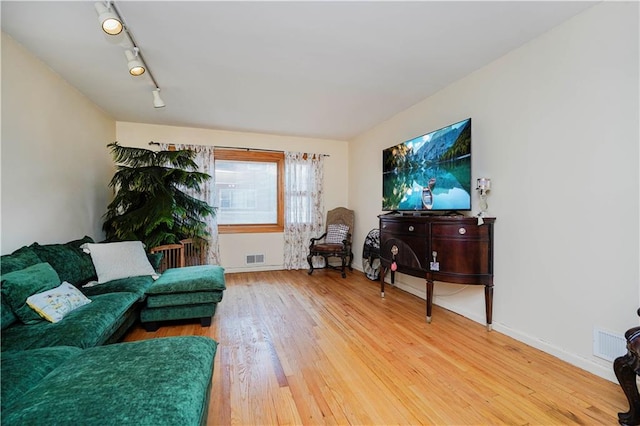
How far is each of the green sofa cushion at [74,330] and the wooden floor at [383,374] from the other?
0.61m

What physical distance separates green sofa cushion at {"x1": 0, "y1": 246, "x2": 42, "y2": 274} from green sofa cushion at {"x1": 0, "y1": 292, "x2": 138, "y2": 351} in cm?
39

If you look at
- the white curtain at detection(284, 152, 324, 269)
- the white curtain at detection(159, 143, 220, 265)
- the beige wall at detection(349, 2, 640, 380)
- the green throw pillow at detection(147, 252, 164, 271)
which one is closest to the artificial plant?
the green throw pillow at detection(147, 252, 164, 271)

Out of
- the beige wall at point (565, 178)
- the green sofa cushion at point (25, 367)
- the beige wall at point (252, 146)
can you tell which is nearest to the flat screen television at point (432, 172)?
the beige wall at point (565, 178)

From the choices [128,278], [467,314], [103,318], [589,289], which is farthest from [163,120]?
[589,289]

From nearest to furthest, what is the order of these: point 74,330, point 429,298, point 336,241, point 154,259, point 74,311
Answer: point 74,330 → point 74,311 → point 429,298 → point 154,259 → point 336,241

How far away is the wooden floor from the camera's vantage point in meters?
1.46

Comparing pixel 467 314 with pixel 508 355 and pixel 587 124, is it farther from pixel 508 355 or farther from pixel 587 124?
pixel 587 124

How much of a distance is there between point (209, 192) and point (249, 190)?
27.0 inches

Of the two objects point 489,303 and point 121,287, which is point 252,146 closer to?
point 121,287

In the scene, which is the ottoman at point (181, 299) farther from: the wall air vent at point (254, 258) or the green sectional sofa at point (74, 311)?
the wall air vent at point (254, 258)

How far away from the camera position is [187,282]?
253 cm

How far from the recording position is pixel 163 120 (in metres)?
4.06

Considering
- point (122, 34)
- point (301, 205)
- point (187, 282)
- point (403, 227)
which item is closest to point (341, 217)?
point (301, 205)

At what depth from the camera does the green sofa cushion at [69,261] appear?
7.06 ft
